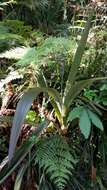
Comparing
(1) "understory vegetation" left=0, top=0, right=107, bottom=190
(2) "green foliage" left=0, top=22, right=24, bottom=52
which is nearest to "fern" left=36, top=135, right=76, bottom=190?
(1) "understory vegetation" left=0, top=0, right=107, bottom=190

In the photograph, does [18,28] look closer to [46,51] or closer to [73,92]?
[46,51]

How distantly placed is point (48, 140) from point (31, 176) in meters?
0.18

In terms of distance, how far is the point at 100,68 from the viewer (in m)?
2.13

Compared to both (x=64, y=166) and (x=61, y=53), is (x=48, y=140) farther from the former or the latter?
(x=61, y=53)

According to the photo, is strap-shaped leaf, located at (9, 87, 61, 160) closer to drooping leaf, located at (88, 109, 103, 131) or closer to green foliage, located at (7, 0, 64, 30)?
drooping leaf, located at (88, 109, 103, 131)

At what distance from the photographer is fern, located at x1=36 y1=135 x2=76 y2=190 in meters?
1.74

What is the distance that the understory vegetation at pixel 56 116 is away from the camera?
1775 millimetres

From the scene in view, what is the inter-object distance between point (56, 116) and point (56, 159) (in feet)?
0.94

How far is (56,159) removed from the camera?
179 centimetres

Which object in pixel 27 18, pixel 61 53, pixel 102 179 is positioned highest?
pixel 27 18

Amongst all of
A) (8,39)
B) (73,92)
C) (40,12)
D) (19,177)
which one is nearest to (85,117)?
(73,92)

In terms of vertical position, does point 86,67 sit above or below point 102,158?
above

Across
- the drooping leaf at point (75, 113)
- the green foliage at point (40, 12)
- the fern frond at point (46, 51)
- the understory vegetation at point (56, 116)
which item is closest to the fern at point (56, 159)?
the understory vegetation at point (56, 116)

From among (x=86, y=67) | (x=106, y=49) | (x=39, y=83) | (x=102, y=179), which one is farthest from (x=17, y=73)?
(x=102, y=179)
